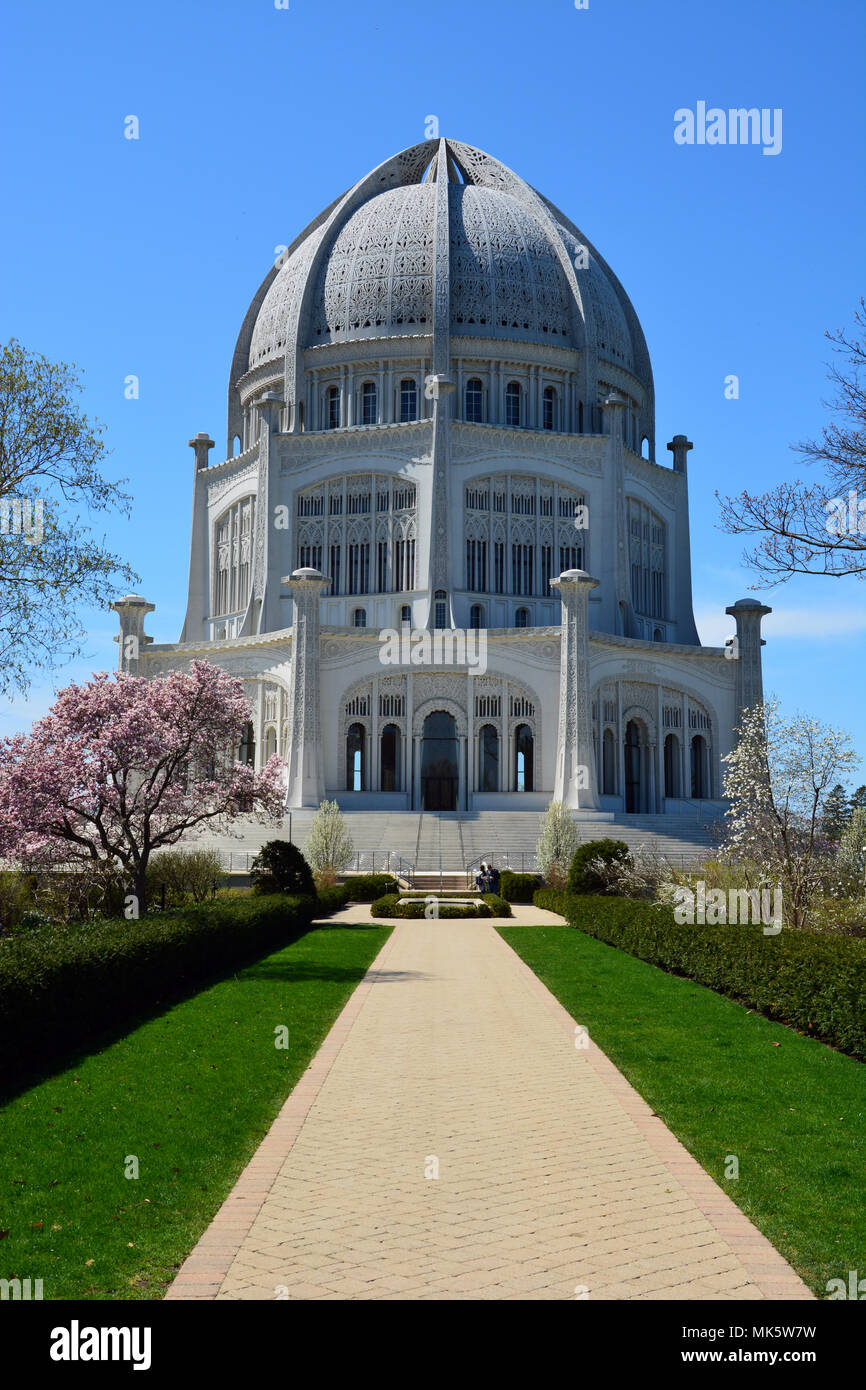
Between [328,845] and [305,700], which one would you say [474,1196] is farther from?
[305,700]

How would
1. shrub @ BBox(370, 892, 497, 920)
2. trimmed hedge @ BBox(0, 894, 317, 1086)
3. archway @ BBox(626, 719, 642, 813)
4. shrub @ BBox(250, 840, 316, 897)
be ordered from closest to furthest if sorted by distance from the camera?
trimmed hedge @ BBox(0, 894, 317, 1086) → shrub @ BBox(250, 840, 316, 897) → shrub @ BBox(370, 892, 497, 920) → archway @ BBox(626, 719, 642, 813)

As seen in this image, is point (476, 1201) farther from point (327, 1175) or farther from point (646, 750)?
point (646, 750)

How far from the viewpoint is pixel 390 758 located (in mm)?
50781

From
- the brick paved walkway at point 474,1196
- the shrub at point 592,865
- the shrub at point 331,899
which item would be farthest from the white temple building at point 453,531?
the brick paved walkway at point 474,1196

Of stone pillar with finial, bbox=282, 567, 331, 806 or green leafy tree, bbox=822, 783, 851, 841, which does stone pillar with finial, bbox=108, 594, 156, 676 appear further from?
green leafy tree, bbox=822, 783, 851, 841

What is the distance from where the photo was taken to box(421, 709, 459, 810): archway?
5162 centimetres

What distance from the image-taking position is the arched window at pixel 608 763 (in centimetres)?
5144

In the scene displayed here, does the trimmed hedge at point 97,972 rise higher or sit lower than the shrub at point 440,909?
higher

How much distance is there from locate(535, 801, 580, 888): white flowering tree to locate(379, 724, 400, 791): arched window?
1245 centimetres

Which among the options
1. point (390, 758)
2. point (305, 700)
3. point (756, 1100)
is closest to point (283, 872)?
point (756, 1100)

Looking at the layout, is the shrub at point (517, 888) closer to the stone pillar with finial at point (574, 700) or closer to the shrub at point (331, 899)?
the shrub at point (331, 899)

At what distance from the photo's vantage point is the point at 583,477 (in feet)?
195

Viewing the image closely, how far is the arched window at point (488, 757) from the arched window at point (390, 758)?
3502 mm

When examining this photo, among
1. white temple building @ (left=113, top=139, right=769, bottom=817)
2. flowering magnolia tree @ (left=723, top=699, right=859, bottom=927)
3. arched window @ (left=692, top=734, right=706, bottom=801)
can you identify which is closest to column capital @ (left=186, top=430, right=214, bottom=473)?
white temple building @ (left=113, top=139, right=769, bottom=817)
